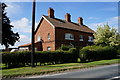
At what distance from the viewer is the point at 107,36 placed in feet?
96.8

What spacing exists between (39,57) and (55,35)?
1184 cm

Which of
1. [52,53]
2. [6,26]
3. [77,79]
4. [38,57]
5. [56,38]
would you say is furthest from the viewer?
[6,26]

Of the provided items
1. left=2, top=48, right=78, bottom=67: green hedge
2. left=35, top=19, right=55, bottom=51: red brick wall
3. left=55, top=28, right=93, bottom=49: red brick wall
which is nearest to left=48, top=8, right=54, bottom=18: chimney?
left=35, top=19, right=55, bottom=51: red brick wall

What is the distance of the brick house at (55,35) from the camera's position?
27297mm

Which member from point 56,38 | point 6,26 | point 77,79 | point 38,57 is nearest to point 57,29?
point 56,38

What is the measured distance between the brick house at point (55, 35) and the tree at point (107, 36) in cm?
426

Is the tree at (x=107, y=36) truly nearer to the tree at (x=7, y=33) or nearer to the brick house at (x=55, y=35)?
the brick house at (x=55, y=35)

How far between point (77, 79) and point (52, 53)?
9.29 meters

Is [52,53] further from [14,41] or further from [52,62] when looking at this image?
[14,41]

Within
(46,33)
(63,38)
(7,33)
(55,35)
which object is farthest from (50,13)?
(7,33)

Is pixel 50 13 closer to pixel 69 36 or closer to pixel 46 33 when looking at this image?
pixel 46 33

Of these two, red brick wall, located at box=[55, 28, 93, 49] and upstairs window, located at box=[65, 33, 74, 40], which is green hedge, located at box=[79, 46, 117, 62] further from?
upstairs window, located at box=[65, 33, 74, 40]

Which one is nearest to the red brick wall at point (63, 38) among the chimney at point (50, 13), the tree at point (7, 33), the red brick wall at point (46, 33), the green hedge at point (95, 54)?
the red brick wall at point (46, 33)

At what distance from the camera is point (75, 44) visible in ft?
99.5
